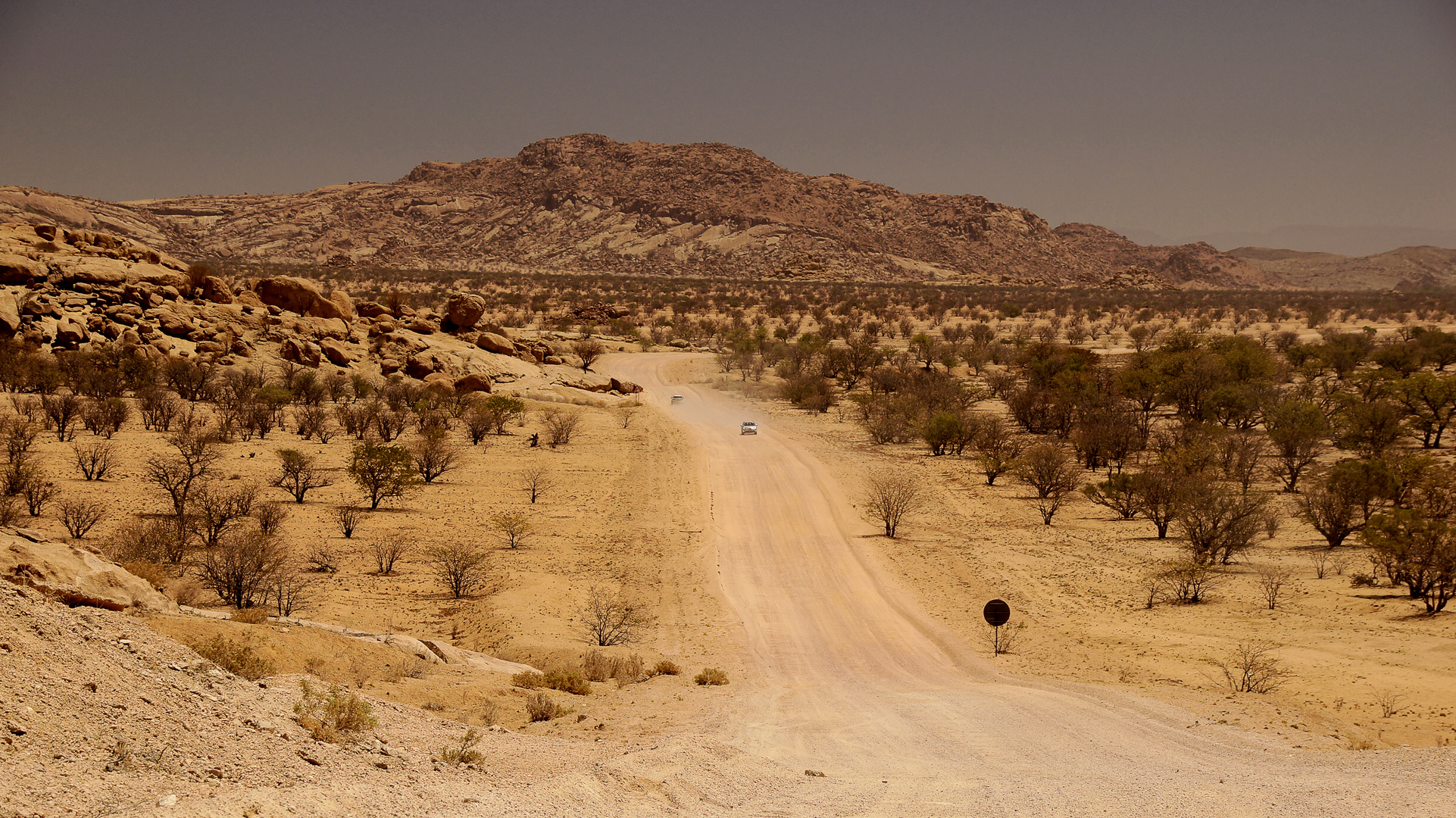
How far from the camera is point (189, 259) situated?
407ft

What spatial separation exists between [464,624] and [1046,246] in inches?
7089

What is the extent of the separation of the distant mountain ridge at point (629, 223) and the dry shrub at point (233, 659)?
124 m

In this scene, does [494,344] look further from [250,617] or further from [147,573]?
[250,617]

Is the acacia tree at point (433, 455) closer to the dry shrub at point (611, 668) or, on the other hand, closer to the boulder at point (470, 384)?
the boulder at point (470, 384)

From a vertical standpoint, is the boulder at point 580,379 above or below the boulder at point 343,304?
below

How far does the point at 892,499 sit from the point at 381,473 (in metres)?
15.2

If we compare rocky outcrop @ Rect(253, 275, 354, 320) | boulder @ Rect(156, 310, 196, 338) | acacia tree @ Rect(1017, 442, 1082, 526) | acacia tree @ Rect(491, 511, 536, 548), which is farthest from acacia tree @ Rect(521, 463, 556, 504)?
rocky outcrop @ Rect(253, 275, 354, 320)

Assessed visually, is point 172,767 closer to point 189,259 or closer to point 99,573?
point 99,573

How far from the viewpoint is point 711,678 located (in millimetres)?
14195

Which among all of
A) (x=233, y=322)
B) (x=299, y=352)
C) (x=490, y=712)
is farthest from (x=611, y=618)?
(x=233, y=322)

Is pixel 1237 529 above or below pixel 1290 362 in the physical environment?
below

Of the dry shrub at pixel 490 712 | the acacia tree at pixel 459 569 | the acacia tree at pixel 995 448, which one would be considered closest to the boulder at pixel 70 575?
the dry shrub at pixel 490 712

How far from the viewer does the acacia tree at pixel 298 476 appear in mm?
23641

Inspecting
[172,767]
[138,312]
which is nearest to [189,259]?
[138,312]
